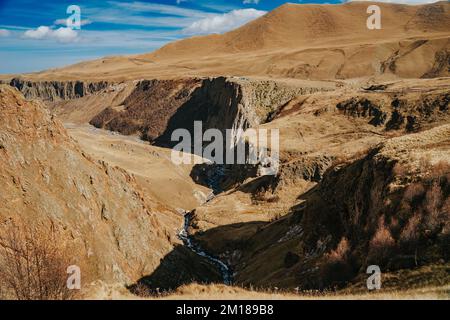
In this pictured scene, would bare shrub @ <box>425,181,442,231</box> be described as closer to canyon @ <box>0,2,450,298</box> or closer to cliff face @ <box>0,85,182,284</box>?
canyon @ <box>0,2,450,298</box>

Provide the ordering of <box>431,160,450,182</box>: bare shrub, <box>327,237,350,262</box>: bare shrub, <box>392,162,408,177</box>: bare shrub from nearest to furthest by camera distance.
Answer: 1. <box>431,160,450,182</box>: bare shrub
2. <box>327,237,350,262</box>: bare shrub
3. <box>392,162,408,177</box>: bare shrub

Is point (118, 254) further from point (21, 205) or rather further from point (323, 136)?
point (323, 136)

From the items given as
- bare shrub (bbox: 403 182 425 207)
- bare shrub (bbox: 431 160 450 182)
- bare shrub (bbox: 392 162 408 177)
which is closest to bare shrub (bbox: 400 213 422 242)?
bare shrub (bbox: 403 182 425 207)

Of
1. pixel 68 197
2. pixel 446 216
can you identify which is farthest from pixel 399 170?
pixel 68 197

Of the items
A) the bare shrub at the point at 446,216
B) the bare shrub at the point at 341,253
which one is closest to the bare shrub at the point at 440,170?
the bare shrub at the point at 446,216

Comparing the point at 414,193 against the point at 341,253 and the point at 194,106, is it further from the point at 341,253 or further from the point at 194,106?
the point at 194,106

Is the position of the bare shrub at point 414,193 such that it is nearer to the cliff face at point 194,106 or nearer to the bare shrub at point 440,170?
the bare shrub at point 440,170

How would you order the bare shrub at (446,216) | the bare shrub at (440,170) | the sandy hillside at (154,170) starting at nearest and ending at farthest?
the bare shrub at (446,216) → the bare shrub at (440,170) → the sandy hillside at (154,170)
